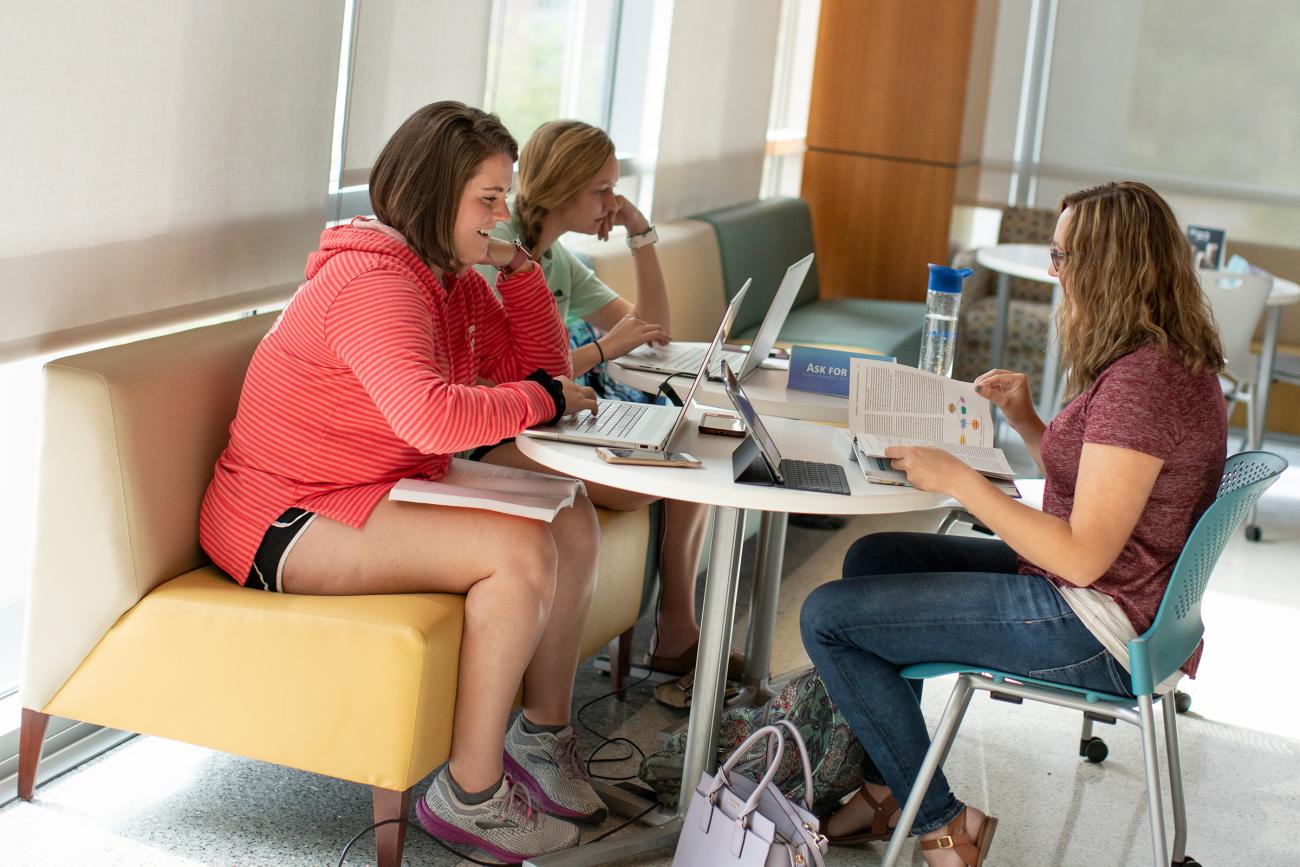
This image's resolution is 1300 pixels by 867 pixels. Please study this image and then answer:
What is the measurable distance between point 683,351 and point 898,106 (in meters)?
3.46

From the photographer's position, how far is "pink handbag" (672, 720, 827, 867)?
188cm

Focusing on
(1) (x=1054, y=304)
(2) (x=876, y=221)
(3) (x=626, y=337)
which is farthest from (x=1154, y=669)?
(2) (x=876, y=221)

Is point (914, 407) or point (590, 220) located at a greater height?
point (590, 220)

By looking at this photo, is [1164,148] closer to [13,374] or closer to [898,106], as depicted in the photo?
[898,106]

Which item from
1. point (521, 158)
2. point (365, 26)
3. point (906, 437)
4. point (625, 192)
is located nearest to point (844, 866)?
point (906, 437)

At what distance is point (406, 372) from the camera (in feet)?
6.33

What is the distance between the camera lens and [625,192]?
4.71 metres

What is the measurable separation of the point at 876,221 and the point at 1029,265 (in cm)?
119

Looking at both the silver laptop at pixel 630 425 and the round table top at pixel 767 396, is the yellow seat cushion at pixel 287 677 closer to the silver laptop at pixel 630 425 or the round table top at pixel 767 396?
the silver laptop at pixel 630 425

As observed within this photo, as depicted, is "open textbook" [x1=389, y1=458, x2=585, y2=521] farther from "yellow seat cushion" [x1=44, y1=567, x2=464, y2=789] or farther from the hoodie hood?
the hoodie hood

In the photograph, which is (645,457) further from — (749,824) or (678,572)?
(678,572)

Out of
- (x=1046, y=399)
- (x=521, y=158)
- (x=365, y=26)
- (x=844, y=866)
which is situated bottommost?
(x=844, y=866)

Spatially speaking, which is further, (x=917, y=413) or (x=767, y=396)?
(x=767, y=396)

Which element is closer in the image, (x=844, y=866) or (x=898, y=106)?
(x=844, y=866)
